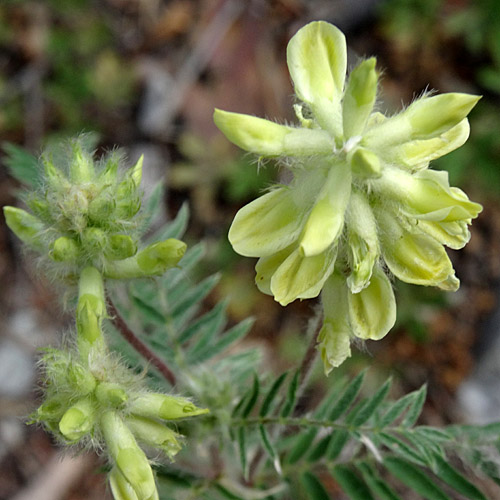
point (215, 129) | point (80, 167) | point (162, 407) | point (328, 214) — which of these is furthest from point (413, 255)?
point (215, 129)

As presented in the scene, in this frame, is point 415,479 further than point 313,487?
No

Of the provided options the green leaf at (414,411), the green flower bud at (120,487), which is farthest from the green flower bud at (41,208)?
the green leaf at (414,411)

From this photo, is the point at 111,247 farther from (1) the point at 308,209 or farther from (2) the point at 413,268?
(2) the point at 413,268

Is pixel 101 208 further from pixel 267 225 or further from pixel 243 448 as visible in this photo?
pixel 243 448

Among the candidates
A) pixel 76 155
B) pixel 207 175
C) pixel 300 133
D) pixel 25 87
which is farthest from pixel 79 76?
pixel 300 133

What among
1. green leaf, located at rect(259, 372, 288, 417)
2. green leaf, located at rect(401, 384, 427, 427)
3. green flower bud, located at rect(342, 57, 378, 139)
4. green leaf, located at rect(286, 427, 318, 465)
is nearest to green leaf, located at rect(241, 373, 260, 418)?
green leaf, located at rect(259, 372, 288, 417)

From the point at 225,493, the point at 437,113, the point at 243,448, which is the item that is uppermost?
the point at 437,113
